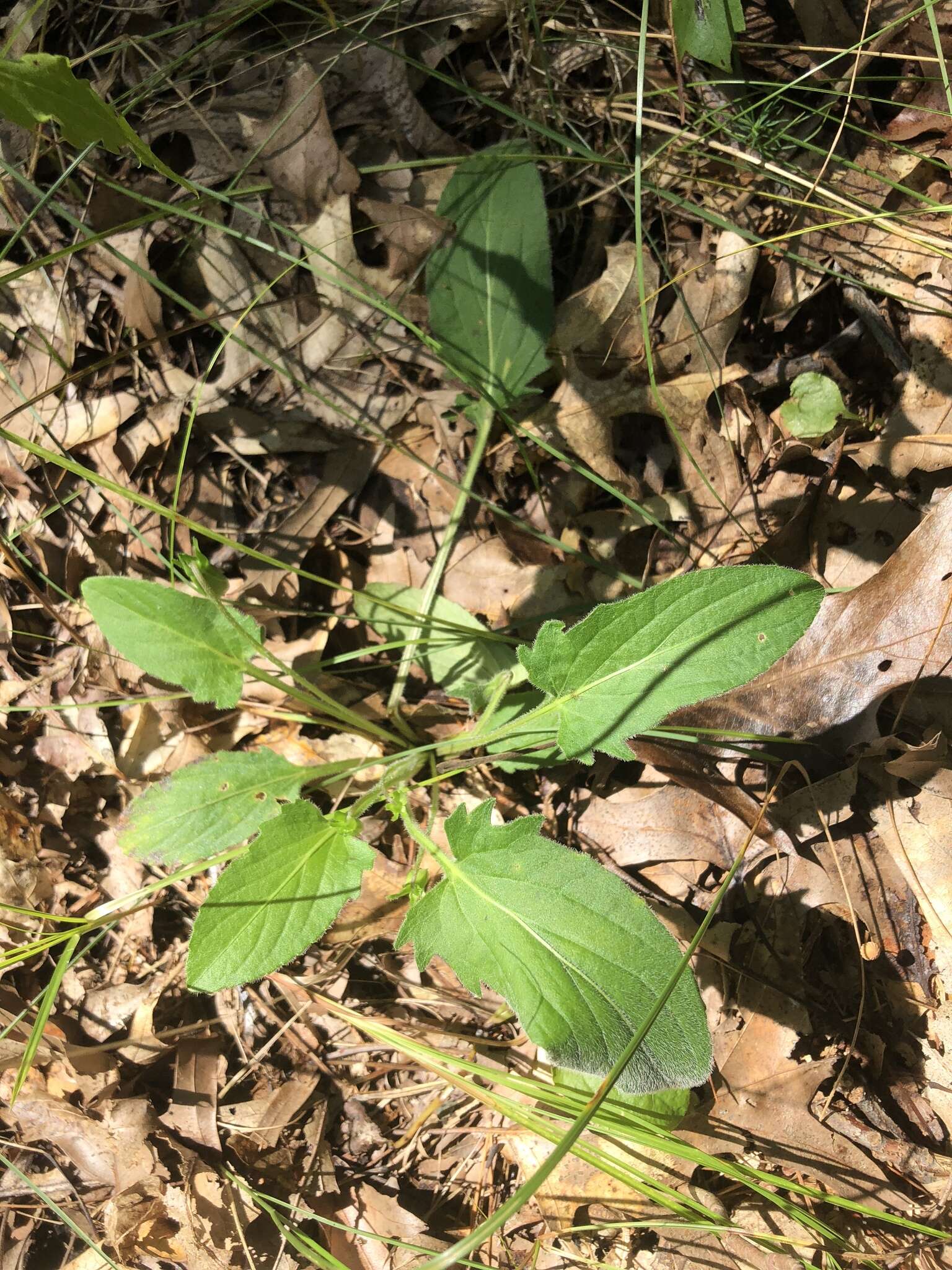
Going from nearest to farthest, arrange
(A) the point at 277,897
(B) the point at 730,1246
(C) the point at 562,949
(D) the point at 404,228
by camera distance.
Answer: (C) the point at 562,949 → (A) the point at 277,897 → (B) the point at 730,1246 → (D) the point at 404,228

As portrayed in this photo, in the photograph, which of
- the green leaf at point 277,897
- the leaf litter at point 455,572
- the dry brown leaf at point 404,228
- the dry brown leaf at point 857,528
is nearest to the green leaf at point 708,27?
the leaf litter at point 455,572

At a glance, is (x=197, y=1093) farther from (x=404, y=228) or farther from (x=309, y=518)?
(x=404, y=228)

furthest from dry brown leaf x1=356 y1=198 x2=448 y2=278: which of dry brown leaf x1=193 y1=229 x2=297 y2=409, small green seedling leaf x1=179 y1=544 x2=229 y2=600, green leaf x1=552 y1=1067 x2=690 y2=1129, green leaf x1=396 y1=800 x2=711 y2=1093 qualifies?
green leaf x1=552 y1=1067 x2=690 y2=1129

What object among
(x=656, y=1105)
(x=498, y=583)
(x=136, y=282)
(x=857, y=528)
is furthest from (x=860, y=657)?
(x=136, y=282)

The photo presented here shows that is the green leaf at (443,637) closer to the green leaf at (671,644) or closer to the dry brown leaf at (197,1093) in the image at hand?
the green leaf at (671,644)

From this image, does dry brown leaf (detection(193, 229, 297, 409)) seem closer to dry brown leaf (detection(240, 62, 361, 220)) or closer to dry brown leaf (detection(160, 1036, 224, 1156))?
dry brown leaf (detection(240, 62, 361, 220))
